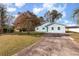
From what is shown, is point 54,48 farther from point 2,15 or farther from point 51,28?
point 2,15

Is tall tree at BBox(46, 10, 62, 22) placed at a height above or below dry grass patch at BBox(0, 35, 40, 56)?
above

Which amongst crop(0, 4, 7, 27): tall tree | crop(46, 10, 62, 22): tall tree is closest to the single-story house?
crop(46, 10, 62, 22): tall tree

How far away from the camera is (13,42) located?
1.74 meters

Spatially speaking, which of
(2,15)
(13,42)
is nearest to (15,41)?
(13,42)

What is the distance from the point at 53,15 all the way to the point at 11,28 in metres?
0.37

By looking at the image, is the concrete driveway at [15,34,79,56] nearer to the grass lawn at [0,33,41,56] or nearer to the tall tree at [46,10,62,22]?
the grass lawn at [0,33,41,56]

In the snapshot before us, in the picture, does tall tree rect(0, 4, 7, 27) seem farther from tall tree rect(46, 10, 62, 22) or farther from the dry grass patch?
tall tree rect(46, 10, 62, 22)

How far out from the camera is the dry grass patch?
171cm

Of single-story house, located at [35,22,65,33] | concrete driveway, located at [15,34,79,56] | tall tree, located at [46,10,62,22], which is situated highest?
tall tree, located at [46,10,62,22]

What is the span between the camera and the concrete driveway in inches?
67.3

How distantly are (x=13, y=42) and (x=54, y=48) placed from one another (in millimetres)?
348

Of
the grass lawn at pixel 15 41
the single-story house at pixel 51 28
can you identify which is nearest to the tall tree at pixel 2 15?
the grass lawn at pixel 15 41

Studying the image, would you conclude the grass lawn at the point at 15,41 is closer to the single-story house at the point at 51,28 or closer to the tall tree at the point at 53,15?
the single-story house at the point at 51,28

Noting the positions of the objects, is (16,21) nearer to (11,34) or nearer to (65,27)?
(11,34)
